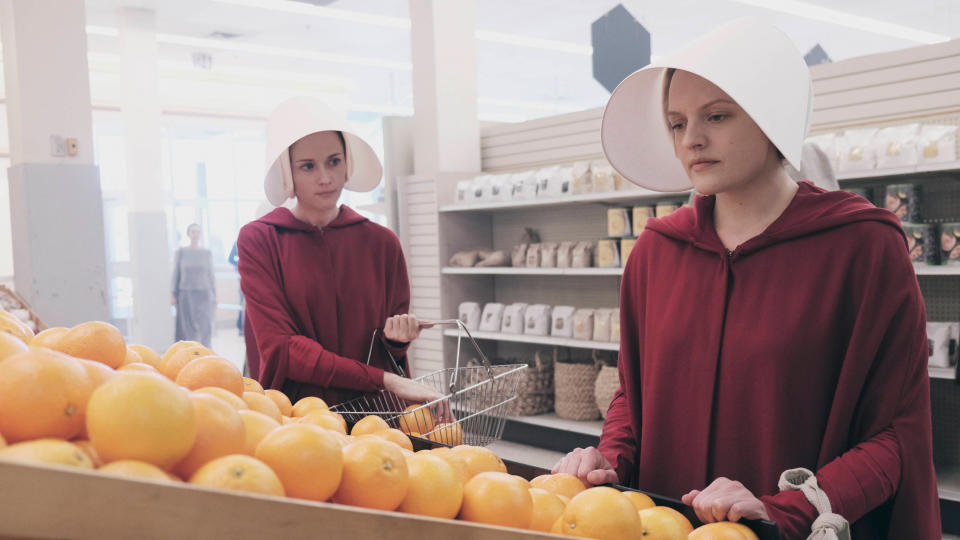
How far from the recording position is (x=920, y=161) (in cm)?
381

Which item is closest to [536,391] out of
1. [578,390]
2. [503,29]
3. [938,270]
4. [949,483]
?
[578,390]

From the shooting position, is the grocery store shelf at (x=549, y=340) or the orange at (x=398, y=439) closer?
the orange at (x=398, y=439)

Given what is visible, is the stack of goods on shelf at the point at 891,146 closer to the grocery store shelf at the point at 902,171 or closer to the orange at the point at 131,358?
the grocery store shelf at the point at 902,171

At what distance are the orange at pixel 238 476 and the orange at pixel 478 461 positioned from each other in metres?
0.43

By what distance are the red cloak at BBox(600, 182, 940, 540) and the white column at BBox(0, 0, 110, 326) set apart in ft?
16.4

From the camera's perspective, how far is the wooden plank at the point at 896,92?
13.3 ft

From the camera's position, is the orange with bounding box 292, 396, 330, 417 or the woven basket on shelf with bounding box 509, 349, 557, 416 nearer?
the orange with bounding box 292, 396, 330, 417

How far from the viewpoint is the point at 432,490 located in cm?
98

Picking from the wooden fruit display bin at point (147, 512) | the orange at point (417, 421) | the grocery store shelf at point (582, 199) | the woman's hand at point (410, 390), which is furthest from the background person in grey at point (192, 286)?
the wooden fruit display bin at point (147, 512)

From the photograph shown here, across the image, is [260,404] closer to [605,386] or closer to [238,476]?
[238,476]

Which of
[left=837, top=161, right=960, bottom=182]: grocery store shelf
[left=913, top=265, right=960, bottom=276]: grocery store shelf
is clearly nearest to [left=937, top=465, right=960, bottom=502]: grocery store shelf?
[left=913, top=265, right=960, bottom=276]: grocery store shelf

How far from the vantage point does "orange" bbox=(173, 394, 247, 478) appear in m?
0.84

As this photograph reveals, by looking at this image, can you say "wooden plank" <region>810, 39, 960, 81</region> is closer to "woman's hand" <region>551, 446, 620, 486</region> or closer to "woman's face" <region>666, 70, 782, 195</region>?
"woman's face" <region>666, 70, 782, 195</region>

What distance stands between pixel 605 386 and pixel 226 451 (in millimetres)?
4509
